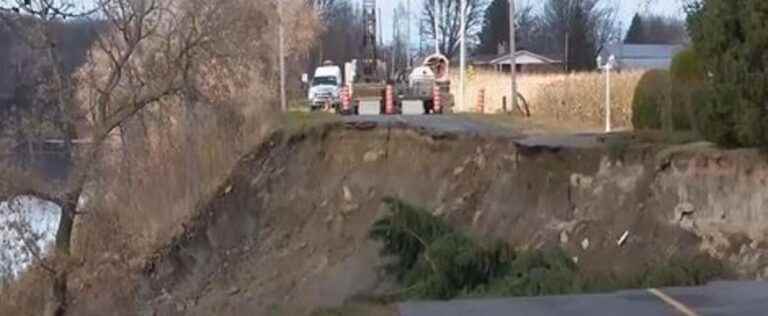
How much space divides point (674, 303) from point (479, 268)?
5566 millimetres

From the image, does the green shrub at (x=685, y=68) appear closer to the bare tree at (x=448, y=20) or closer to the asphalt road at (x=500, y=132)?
the asphalt road at (x=500, y=132)

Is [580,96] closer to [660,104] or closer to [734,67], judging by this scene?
[660,104]

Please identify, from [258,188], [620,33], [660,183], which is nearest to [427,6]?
[620,33]

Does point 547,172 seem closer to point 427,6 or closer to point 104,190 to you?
point 104,190

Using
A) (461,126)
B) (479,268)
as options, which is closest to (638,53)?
(461,126)

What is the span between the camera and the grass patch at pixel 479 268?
15.1 meters

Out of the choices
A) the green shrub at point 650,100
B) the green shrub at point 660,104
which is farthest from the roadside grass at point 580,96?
the green shrub at point 660,104

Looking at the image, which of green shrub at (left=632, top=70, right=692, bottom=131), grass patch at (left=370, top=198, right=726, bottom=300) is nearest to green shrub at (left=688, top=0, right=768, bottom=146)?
grass patch at (left=370, top=198, right=726, bottom=300)

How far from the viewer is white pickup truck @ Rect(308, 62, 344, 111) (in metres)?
72.8

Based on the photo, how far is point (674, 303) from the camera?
37.1 feet

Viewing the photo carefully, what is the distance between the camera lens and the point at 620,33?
13038 cm

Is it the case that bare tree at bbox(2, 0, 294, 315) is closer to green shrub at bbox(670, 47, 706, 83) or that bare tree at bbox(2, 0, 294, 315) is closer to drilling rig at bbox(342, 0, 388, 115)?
green shrub at bbox(670, 47, 706, 83)

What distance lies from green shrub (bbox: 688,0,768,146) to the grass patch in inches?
86.9

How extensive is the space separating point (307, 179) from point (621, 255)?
61.5 ft
